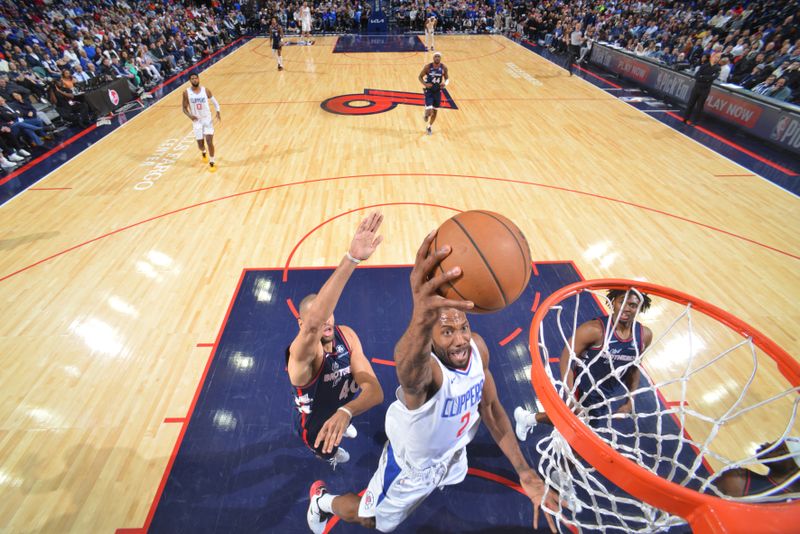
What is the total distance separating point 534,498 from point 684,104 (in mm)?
12764

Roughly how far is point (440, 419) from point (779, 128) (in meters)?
10.7

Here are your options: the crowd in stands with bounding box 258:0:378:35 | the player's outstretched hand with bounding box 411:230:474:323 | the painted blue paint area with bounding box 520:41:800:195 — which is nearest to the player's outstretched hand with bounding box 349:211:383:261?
the player's outstretched hand with bounding box 411:230:474:323

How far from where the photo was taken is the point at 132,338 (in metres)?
4.55

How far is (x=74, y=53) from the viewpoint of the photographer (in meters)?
11.9

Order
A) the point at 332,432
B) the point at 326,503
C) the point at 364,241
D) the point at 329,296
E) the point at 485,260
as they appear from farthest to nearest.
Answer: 1. the point at 326,503
2. the point at 332,432
3. the point at 329,296
4. the point at 364,241
5. the point at 485,260

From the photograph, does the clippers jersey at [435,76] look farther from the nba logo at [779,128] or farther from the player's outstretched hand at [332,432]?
the player's outstretched hand at [332,432]

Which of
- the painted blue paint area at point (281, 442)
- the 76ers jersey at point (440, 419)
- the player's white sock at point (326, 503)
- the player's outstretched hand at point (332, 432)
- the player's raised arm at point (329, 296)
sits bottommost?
the painted blue paint area at point (281, 442)

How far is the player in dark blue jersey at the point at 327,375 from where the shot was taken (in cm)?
218

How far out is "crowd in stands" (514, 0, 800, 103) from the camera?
407 inches

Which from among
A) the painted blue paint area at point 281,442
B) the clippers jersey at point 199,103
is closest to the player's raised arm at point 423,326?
the painted blue paint area at point 281,442

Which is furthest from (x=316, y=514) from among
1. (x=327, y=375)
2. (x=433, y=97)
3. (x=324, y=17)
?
(x=324, y=17)

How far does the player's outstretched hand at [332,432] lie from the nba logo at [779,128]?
10866mm

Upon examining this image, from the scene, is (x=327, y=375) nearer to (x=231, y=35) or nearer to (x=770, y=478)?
(x=770, y=478)

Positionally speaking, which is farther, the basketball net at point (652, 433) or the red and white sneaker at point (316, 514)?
the red and white sneaker at point (316, 514)
